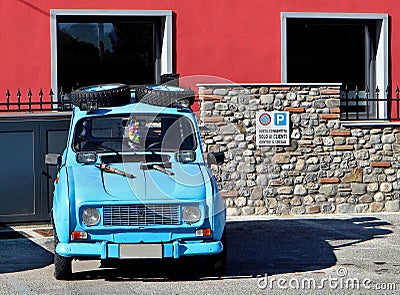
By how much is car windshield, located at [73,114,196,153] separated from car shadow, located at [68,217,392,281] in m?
1.41

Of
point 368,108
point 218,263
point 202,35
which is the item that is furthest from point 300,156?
point 218,263

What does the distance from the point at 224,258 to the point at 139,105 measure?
2.23 meters

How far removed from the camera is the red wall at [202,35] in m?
14.1

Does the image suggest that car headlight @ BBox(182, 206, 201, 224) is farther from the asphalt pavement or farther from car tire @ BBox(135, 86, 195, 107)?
car tire @ BBox(135, 86, 195, 107)

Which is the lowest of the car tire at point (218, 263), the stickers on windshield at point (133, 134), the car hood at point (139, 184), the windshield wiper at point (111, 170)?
the car tire at point (218, 263)

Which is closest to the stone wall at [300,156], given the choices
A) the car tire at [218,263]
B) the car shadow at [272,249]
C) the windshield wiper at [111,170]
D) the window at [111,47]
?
the car shadow at [272,249]

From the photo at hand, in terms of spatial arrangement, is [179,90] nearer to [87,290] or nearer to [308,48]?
[87,290]

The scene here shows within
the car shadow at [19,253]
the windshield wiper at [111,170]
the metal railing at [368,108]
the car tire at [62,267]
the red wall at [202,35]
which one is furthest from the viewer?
the metal railing at [368,108]

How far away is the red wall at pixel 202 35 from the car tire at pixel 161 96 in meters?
5.05

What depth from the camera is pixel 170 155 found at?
366 inches

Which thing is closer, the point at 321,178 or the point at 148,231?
the point at 148,231

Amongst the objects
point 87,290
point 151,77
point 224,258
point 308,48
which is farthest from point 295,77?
point 87,290

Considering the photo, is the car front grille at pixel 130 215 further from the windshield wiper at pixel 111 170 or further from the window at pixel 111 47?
the window at pixel 111 47

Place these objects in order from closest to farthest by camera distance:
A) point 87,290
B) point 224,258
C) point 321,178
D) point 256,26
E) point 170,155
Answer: point 87,290 → point 224,258 → point 170,155 → point 321,178 → point 256,26
